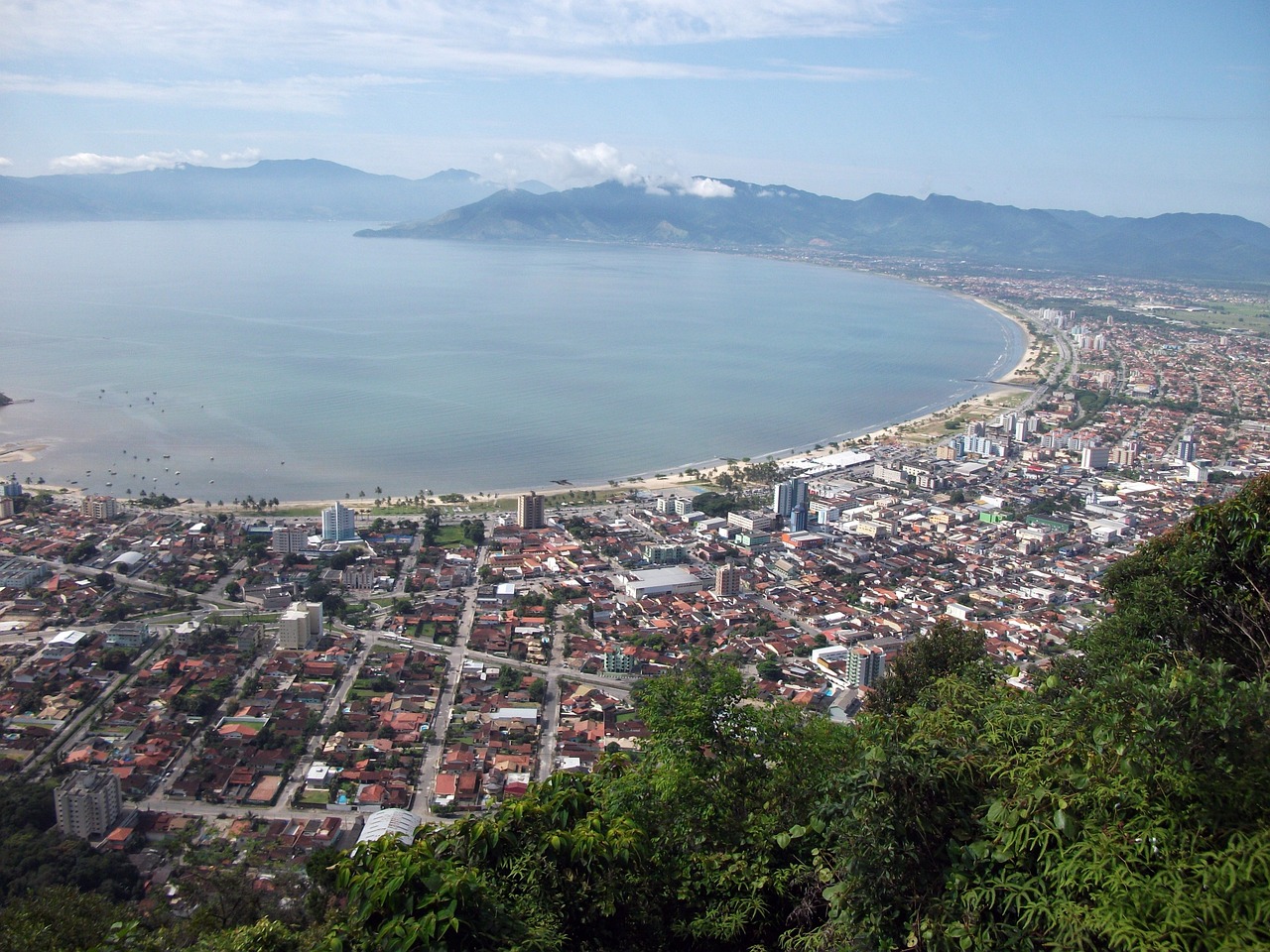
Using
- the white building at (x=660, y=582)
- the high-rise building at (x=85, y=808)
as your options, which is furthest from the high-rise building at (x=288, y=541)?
the high-rise building at (x=85, y=808)

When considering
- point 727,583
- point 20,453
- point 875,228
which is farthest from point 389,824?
point 875,228

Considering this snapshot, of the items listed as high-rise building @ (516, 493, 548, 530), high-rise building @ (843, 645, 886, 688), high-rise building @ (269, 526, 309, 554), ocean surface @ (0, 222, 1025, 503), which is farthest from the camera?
ocean surface @ (0, 222, 1025, 503)

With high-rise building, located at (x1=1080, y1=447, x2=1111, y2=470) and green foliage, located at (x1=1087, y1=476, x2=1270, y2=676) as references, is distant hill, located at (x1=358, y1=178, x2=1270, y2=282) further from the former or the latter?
green foliage, located at (x1=1087, y1=476, x2=1270, y2=676)

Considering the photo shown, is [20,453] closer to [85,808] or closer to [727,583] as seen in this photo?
[85,808]

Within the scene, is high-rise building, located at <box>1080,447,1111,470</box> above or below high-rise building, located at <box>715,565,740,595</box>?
above

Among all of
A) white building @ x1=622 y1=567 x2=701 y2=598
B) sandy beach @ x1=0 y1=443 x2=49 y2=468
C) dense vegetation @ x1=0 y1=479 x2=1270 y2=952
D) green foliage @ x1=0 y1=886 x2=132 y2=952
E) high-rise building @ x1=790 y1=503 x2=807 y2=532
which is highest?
dense vegetation @ x1=0 y1=479 x2=1270 y2=952

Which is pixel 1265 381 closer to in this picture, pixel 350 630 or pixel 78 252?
pixel 350 630

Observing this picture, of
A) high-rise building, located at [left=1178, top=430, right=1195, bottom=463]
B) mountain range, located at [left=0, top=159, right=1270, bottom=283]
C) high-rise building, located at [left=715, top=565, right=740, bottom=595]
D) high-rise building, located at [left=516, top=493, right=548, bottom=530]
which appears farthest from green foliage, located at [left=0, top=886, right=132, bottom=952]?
mountain range, located at [left=0, top=159, right=1270, bottom=283]
